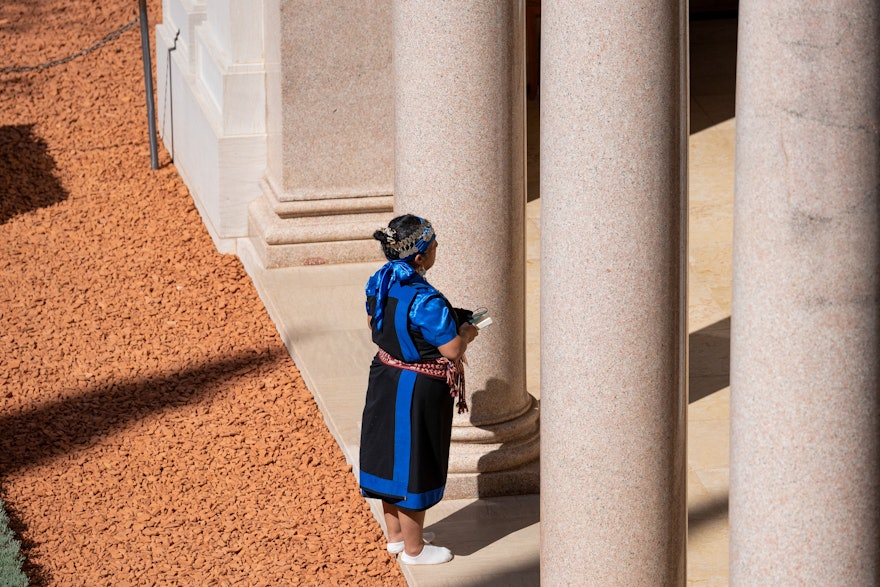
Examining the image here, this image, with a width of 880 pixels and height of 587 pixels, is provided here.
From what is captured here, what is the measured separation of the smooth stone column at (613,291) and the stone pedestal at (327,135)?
5747 millimetres

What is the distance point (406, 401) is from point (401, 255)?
2.53 feet

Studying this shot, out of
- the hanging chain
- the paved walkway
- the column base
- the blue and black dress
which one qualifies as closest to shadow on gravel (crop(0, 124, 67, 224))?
the hanging chain

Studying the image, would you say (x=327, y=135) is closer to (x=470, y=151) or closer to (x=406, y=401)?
(x=470, y=151)

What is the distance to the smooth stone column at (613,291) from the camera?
591 centimetres

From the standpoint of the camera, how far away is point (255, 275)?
1216 centimetres

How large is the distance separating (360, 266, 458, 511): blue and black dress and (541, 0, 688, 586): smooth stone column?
38.8 inches

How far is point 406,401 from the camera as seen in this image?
297 inches

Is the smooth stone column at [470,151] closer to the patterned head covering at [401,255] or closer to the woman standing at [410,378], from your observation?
the woman standing at [410,378]

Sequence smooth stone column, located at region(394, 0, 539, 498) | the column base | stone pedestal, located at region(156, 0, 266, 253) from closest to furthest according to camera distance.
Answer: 1. smooth stone column, located at region(394, 0, 539, 498)
2. the column base
3. stone pedestal, located at region(156, 0, 266, 253)

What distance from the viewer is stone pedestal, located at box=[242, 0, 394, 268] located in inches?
463

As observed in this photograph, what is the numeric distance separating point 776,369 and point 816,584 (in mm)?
783

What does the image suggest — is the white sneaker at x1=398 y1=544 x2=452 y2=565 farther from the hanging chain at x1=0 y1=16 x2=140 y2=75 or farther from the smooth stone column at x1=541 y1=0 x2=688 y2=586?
the hanging chain at x1=0 y1=16 x2=140 y2=75

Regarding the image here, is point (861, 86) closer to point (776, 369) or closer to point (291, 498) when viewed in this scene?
point (776, 369)

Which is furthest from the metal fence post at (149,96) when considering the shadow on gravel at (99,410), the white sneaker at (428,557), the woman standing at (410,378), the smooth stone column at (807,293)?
the smooth stone column at (807,293)
